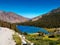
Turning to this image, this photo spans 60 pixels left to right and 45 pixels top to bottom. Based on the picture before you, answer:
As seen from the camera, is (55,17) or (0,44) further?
(55,17)

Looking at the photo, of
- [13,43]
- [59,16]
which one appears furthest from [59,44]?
[59,16]

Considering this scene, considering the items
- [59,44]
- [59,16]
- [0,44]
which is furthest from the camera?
[59,16]

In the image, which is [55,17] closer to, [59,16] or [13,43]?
[59,16]

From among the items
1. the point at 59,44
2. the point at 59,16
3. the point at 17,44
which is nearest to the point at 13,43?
the point at 17,44

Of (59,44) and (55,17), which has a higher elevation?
(55,17)

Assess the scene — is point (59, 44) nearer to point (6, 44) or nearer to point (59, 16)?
point (6, 44)

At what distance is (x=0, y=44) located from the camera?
16.6 metres

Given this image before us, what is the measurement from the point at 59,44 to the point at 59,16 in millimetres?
138230

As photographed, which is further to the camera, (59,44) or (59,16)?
(59,16)

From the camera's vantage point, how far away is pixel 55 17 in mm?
169625

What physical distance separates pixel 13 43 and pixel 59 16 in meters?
151

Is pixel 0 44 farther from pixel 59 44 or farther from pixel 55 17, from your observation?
pixel 55 17

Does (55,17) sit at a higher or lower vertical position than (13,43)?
higher

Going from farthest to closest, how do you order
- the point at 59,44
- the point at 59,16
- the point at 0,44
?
the point at 59,16 < the point at 59,44 < the point at 0,44
